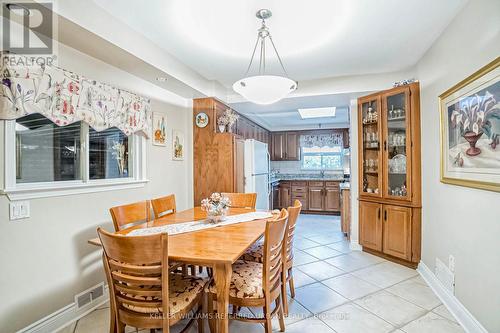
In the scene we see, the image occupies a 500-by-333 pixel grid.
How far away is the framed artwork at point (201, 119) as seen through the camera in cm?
378

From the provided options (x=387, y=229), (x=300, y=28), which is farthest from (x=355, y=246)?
(x=300, y=28)

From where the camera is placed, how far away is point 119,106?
2531 millimetres

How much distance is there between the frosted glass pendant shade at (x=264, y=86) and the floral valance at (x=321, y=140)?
4.82 meters

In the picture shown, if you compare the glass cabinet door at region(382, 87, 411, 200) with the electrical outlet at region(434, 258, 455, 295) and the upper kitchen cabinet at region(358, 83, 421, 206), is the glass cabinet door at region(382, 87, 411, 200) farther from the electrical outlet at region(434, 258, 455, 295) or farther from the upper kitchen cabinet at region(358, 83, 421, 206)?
the electrical outlet at region(434, 258, 455, 295)

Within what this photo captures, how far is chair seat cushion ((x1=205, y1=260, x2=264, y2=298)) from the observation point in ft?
5.42

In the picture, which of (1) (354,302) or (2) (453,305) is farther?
(1) (354,302)

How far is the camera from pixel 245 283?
5.64ft

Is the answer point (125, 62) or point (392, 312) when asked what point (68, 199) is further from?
point (392, 312)

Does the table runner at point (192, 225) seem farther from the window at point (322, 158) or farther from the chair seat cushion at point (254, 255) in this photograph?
the window at point (322, 158)

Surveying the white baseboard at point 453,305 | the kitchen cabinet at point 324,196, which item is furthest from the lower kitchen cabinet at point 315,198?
the white baseboard at point 453,305

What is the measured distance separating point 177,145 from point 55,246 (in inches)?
75.7

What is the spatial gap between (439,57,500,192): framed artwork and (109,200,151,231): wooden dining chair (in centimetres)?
265

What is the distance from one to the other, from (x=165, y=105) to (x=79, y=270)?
2100 millimetres

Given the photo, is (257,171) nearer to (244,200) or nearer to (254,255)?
(244,200)
